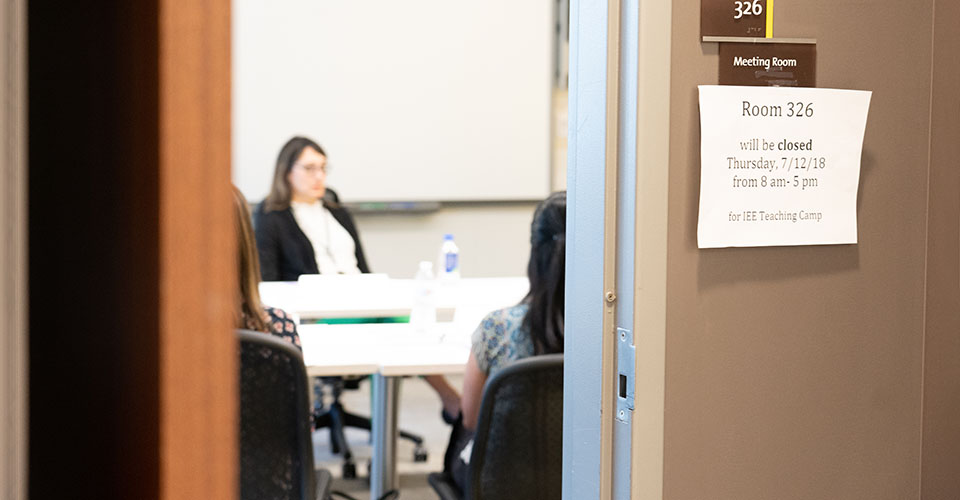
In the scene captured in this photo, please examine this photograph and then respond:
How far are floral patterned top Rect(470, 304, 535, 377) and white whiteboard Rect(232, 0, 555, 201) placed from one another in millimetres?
3423

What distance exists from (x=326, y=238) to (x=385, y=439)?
1417 mm

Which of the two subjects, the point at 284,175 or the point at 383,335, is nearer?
the point at 383,335

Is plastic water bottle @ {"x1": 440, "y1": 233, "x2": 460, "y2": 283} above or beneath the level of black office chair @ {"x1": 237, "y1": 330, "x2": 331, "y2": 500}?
above

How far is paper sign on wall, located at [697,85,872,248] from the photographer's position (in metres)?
1.44

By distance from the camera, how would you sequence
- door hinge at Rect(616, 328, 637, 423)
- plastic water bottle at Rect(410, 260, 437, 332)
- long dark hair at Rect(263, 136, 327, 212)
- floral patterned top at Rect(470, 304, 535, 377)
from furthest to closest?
long dark hair at Rect(263, 136, 327, 212), plastic water bottle at Rect(410, 260, 437, 332), floral patterned top at Rect(470, 304, 535, 377), door hinge at Rect(616, 328, 637, 423)

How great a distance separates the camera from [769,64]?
4.81 feet

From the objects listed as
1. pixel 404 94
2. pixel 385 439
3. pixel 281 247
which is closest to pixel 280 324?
pixel 385 439

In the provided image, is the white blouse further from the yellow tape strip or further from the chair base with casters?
the yellow tape strip

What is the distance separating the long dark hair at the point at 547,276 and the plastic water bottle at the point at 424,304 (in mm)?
914

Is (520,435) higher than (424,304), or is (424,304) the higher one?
(424,304)

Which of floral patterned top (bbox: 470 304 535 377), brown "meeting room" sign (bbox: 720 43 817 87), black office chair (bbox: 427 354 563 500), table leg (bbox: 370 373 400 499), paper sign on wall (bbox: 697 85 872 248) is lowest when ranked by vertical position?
table leg (bbox: 370 373 400 499)
